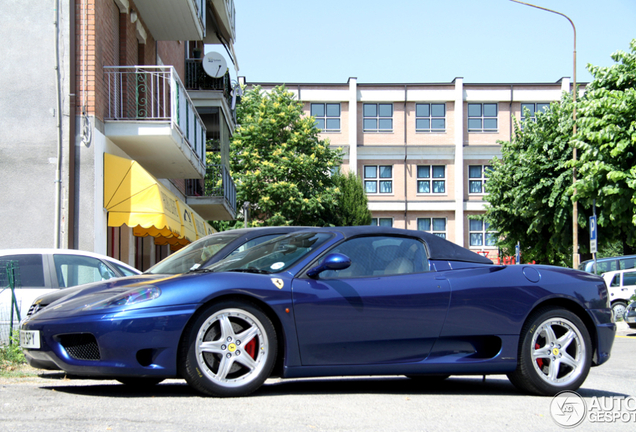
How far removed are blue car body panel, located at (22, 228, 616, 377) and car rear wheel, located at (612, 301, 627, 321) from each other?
2141 cm

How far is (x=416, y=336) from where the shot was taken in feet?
18.5

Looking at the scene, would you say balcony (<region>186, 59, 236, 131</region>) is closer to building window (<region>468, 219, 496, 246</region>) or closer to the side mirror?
the side mirror

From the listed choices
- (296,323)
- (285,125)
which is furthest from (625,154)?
(285,125)

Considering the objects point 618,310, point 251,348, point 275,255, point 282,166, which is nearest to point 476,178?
point 282,166

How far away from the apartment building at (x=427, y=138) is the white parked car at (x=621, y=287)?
86.9 feet

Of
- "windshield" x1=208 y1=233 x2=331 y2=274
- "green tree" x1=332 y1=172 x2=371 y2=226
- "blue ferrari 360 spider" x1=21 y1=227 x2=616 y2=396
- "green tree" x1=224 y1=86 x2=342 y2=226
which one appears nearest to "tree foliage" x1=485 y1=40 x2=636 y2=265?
"green tree" x1=224 y1=86 x2=342 y2=226

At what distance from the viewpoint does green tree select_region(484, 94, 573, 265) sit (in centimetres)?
2928

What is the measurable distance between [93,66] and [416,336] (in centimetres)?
1012

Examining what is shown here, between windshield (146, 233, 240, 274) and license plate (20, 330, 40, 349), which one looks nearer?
license plate (20, 330, 40, 349)

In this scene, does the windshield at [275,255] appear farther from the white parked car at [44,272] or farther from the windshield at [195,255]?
the white parked car at [44,272]

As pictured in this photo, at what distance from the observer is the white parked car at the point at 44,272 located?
8.55m

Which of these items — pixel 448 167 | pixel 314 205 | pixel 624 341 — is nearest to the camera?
pixel 624 341

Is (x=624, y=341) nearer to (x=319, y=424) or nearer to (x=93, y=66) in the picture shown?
(x=93, y=66)

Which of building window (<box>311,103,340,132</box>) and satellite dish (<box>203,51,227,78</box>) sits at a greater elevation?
building window (<box>311,103,340,132</box>)
